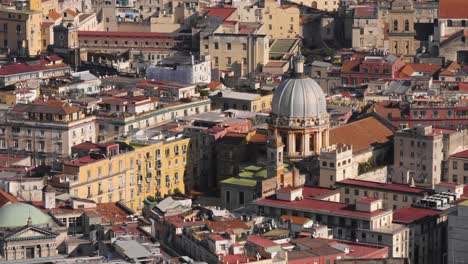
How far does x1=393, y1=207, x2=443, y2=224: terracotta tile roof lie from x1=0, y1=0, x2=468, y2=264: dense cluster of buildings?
11 cm

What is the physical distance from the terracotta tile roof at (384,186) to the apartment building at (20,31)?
50.5 metres

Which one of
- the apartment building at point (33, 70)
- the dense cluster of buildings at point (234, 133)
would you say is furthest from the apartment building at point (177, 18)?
the apartment building at point (33, 70)

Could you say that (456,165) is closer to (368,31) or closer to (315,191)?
(315,191)

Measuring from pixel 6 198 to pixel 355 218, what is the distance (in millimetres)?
17040

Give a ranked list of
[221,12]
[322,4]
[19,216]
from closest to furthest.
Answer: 1. [19,216]
2. [221,12]
3. [322,4]

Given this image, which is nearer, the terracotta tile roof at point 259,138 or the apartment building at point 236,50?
the terracotta tile roof at point 259,138

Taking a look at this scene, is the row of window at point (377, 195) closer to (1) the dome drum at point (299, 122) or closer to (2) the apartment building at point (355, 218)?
(2) the apartment building at point (355, 218)

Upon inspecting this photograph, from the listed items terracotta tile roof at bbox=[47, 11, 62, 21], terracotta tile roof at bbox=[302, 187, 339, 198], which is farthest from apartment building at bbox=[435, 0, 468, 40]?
terracotta tile roof at bbox=[302, 187, 339, 198]

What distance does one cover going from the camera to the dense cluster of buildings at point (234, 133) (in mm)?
88125

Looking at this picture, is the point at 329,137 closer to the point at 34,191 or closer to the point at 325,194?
the point at 325,194

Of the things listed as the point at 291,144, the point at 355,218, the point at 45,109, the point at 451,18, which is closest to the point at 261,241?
the point at 355,218

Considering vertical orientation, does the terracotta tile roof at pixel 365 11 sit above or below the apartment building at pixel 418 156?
above

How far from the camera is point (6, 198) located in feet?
300

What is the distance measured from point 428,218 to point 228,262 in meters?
16.1
